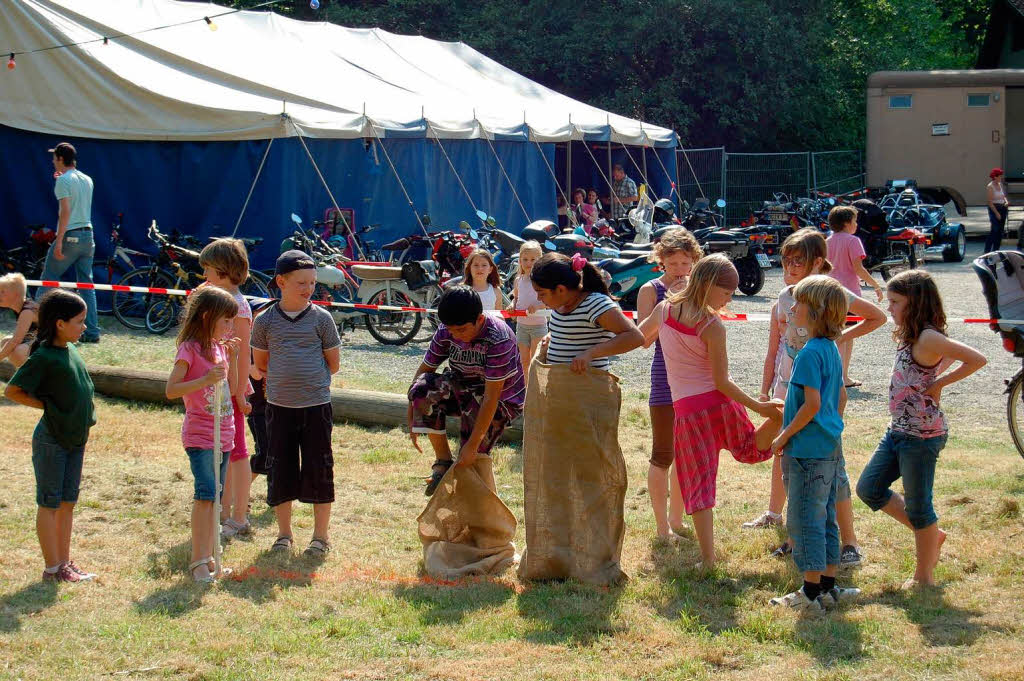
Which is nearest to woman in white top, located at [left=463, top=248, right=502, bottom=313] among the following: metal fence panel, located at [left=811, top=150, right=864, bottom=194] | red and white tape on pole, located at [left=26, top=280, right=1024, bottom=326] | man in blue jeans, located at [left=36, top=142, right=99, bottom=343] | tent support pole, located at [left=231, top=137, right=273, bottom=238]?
red and white tape on pole, located at [left=26, top=280, right=1024, bottom=326]

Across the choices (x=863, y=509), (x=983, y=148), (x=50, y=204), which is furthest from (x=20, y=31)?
(x=983, y=148)

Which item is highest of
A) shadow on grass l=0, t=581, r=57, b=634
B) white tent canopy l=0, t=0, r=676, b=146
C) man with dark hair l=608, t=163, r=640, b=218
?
white tent canopy l=0, t=0, r=676, b=146

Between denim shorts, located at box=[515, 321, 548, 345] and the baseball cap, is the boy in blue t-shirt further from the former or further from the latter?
denim shorts, located at box=[515, 321, 548, 345]

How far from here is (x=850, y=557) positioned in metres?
5.51

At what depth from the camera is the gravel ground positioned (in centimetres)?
959

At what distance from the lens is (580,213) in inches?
818

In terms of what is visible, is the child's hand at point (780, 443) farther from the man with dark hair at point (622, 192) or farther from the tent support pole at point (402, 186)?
the man with dark hair at point (622, 192)

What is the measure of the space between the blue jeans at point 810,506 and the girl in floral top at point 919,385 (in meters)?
0.35

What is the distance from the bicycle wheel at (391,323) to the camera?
497 inches

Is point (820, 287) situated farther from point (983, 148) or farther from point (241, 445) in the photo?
point (983, 148)

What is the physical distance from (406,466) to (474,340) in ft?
8.05

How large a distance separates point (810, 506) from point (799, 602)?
17.2 inches

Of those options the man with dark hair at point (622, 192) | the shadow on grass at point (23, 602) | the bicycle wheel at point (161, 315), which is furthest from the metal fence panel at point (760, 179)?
the shadow on grass at point (23, 602)

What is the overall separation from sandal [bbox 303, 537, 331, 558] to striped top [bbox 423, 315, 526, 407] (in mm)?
1127
